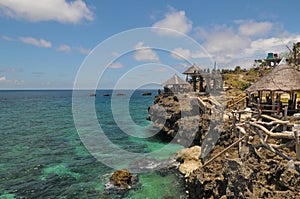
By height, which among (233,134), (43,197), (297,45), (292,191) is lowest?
(43,197)

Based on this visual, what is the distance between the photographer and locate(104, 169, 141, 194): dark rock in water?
15.8 metres

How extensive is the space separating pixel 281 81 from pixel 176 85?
25.0 m

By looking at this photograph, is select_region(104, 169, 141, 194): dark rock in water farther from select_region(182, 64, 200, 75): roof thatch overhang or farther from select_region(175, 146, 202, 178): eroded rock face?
select_region(182, 64, 200, 75): roof thatch overhang

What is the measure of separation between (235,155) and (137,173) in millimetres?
8540

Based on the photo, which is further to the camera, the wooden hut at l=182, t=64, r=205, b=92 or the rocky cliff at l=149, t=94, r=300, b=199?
the wooden hut at l=182, t=64, r=205, b=92

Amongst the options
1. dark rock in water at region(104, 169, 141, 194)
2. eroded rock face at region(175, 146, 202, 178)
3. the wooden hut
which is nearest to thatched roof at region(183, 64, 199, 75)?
the wooden hut

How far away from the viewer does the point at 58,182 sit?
1775cm

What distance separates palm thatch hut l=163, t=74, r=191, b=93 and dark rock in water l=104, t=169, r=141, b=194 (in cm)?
2190

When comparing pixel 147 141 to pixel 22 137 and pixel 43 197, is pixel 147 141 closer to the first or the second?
pixel 43 197

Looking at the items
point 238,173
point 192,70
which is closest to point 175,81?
point 192,70

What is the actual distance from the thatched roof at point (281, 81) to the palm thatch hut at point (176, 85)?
22.8m

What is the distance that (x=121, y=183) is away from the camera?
53.5 feet

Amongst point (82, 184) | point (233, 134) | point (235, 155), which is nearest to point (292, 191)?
point (235, 155)

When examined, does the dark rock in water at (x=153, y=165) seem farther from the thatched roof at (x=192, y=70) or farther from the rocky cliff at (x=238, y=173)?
the thatched roof at (x=192, y=70)
